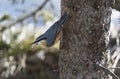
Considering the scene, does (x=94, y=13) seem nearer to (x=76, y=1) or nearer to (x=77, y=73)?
(x=76, y=1)

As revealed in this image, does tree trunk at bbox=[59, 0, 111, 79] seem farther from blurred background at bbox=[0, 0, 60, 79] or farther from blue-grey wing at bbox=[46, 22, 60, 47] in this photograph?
blurred background at bbox=[0, 0, 60, 79]

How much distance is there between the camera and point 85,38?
1.97m

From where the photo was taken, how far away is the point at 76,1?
1.99 metres

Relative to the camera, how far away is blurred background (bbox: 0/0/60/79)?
6105 millimetres

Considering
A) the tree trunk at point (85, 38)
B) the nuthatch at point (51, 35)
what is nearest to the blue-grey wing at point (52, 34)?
the nuthatch at point (51, 35)

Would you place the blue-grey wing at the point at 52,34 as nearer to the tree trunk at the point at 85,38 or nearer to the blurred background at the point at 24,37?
Answer: the tree trunk at the point at 85,38

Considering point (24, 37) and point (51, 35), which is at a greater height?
point (24, 37)

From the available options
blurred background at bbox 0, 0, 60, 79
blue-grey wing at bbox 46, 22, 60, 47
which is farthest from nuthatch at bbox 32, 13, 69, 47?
blurred background at bbox 0, 0, 60, 79

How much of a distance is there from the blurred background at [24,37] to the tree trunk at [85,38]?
90.4 inches

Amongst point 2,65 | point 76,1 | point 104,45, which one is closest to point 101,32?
point 104,45

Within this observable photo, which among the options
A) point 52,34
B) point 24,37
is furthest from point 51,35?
point 24,37

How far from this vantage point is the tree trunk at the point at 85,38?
197 centimetres

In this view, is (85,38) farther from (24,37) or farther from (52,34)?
(24,37)

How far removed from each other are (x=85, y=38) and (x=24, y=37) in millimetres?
7426
